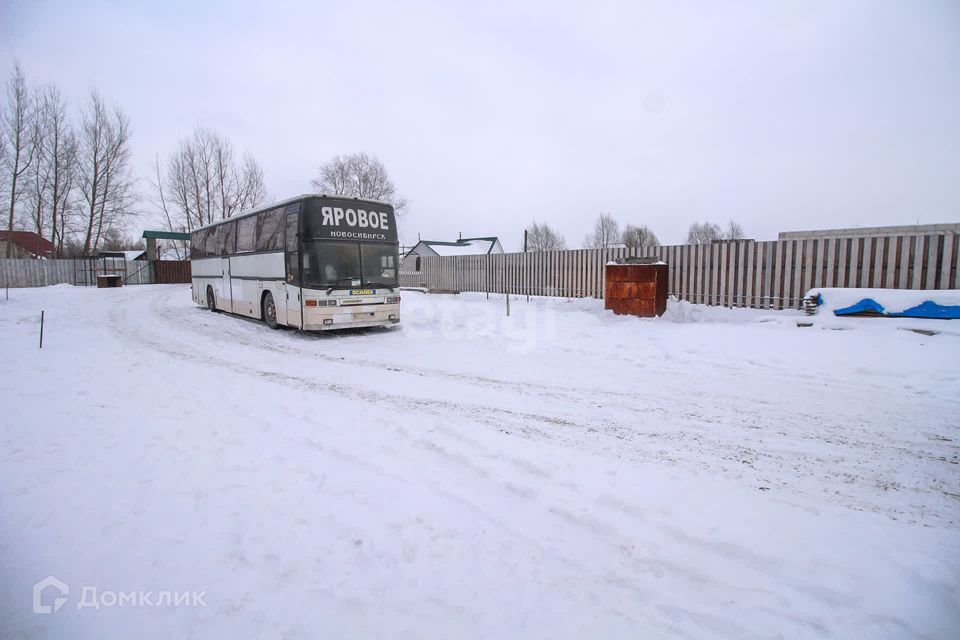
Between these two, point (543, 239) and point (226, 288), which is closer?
point (226, 288)

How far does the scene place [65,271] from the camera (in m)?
33.8

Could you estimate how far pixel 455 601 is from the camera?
8.29 ft

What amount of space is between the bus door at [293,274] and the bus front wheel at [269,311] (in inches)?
57.9

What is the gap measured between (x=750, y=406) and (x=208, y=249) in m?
18.0

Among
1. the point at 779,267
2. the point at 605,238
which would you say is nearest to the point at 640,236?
the point at 605,238

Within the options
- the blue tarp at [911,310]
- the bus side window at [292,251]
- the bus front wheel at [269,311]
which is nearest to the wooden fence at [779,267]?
the blue tarp at [911,310]

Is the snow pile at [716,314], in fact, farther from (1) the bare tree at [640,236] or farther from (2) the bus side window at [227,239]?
(1) the bare tree at [640,236]

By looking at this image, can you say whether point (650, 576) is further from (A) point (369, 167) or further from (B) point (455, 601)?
(A) point (369, 167)

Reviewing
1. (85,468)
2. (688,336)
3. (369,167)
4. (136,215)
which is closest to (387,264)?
(688,336)

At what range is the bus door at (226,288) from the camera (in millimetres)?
15383

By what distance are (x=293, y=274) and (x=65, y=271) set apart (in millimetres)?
34934

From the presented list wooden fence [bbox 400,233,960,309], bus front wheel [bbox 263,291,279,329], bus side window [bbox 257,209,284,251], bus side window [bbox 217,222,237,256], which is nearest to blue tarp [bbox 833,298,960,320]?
wooden fence [bbox 400,233,960,309]

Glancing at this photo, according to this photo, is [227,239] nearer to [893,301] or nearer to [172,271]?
[893,301]

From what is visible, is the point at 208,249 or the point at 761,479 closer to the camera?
the point at 761,479
